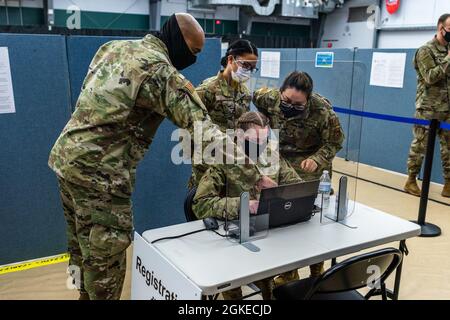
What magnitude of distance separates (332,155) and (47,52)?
69.4 inches

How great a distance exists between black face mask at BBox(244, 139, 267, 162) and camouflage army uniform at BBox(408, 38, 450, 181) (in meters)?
2.42

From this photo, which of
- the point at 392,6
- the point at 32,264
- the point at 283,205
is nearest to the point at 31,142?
the point at 32,264

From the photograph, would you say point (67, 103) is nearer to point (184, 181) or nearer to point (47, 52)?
point (47, 52)

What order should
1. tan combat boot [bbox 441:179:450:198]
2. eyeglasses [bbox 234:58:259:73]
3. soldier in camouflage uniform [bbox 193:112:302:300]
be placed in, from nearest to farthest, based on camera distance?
soldier in camouflage uniform [bbox 193:112:302:300]
eyeglasses [bbox 234:58:259:73]
tan combat boot [bbox 441:179:450:198]

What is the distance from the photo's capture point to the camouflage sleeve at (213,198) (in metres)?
1.79

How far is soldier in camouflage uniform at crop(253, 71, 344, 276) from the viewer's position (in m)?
2.20

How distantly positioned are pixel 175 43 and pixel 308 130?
995mm

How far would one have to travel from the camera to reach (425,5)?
7.18 meters

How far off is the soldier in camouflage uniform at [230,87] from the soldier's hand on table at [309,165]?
0.44 meters

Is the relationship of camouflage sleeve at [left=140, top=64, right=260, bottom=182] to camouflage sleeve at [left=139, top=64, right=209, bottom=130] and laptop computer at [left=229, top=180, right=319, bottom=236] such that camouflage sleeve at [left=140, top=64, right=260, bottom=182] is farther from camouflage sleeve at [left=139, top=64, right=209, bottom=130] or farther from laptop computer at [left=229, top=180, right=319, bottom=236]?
laptop computer at [left=229, top=180, right=319, bottom=236]

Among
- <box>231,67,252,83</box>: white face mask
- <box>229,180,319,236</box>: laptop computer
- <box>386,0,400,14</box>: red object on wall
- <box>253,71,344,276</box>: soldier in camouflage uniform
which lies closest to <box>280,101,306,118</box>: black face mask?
<box>253,71,344,276</box>: soldier in camouflage uniform

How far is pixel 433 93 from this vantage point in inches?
150

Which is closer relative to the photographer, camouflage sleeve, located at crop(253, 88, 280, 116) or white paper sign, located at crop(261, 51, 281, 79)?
camouflage sleeve, located at crop(253, 88, 280, 116)

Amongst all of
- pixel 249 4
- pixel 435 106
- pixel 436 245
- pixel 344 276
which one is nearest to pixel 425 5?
pixel 249 4
